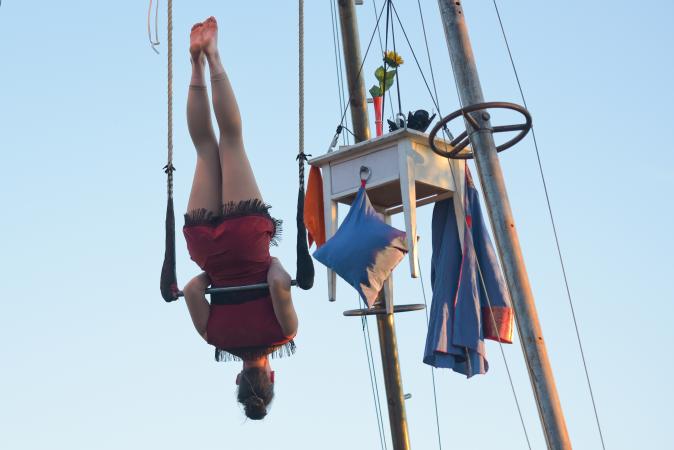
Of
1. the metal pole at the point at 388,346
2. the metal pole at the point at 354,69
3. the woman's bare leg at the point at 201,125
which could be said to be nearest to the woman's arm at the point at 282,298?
the woman's bare leg at the point at 201,125

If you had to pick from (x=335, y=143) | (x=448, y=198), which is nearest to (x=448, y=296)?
(x=448, y=198)

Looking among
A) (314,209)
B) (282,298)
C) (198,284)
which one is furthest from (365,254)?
(198,284)

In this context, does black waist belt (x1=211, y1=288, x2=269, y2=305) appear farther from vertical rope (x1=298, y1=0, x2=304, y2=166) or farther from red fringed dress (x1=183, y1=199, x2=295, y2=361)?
vertical rope (x1=298, y1=0, x2=304, y2=166)

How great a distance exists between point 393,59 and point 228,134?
1398 mm

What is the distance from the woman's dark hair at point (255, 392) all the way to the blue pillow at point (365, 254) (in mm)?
827

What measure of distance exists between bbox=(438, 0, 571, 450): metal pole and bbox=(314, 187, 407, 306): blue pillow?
988mm

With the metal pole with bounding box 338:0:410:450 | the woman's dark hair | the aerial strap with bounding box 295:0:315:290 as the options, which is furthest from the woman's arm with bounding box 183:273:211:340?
the metal pole with bounding box 338:0:410:450

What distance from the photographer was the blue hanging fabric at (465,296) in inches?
332

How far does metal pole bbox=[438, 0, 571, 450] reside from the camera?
736 cm

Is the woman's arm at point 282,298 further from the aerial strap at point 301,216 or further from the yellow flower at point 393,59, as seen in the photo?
the yellow flower at point 393,59

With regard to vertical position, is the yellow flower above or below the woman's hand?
above

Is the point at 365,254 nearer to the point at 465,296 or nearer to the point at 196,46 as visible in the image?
the point at 465,296

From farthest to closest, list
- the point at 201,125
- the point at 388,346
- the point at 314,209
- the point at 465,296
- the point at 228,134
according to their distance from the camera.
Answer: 1. the point at 388,346
2. the point at 314,209
3. the point at 201,125
4. the point at 228,134
5. the point at 465,296

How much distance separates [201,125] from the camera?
8.99 meters
